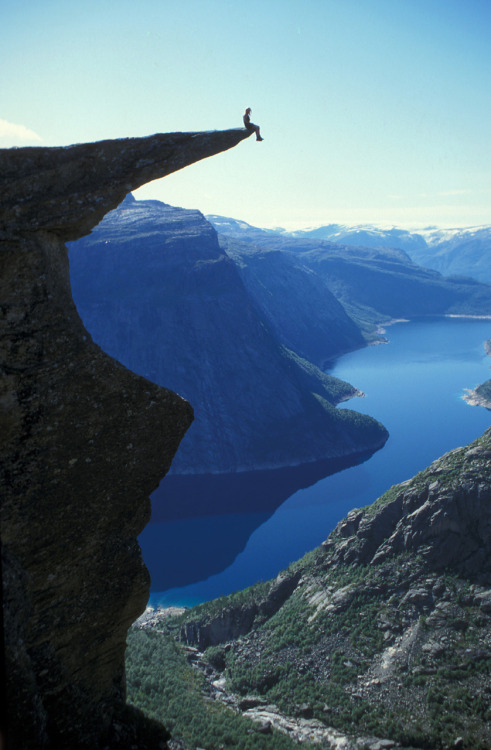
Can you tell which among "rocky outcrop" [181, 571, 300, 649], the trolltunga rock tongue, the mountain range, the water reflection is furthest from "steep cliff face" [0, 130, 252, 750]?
the mountain range

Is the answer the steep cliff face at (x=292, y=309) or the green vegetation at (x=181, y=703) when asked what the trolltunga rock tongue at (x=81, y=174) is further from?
the steep cliff face at (x=292, y=309)

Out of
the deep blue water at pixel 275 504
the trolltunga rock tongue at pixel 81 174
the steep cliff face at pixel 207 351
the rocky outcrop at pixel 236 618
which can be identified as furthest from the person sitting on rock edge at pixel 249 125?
the steep cliff face at pixel 207 351

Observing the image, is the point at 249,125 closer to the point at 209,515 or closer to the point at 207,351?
the point at 209,515

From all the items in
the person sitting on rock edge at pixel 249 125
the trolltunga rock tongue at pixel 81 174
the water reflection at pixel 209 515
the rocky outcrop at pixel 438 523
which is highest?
the person sitting on rock edge at pixel 249 125

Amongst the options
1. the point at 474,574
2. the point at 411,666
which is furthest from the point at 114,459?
the point at 474,574

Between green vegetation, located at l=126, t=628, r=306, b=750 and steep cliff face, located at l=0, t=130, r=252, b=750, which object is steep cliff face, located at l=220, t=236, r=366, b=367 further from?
steep cliff face, located at l=0, t=130, r=252, b=750
